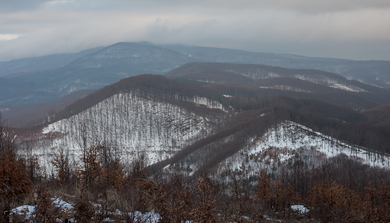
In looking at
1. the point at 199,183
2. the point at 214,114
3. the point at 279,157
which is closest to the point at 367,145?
the point at 279,157

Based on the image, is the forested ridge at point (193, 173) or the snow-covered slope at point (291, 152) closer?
the forested ridge at point (193, 173)

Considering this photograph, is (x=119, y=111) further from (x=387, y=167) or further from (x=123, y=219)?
(x=123, y=219)

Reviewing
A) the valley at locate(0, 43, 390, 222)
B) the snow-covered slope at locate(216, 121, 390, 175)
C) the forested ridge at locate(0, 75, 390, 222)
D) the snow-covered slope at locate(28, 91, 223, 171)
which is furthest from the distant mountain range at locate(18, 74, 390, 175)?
the forested ridge at locate(0, 75, 390, 222)

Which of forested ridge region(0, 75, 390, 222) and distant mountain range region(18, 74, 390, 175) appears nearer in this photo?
forested ridge region(0, 75, 390, 222)

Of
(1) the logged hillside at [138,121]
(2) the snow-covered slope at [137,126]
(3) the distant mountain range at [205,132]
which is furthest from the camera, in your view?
(1) the logged hillside at [138,121]

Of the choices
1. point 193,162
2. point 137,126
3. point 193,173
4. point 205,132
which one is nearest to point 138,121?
point 137,126

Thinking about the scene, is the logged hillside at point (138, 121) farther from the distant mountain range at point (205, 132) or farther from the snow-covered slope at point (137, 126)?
the distant mountain range at point (205, 132)

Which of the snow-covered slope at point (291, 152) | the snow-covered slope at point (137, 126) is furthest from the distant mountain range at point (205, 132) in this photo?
the snow-covered slope at point (291, 152)

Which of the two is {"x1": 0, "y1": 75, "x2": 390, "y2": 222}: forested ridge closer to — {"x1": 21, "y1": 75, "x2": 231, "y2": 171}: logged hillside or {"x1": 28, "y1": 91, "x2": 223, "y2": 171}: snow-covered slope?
{"x1": 21, "y1": 75, "x2": 231, "y2": 171}: logged hillside

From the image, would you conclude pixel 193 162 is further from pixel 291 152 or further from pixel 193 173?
pixel 291 152
